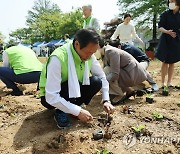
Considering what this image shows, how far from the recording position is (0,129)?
10.4ft

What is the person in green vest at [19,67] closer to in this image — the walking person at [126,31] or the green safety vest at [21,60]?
the green safety vest at [21,60]

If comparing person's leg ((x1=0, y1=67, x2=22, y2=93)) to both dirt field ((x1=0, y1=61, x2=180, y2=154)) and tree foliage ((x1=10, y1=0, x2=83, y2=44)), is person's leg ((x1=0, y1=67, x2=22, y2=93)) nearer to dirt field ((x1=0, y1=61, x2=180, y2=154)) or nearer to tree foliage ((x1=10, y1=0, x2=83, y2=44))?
dirt field ((x1=0, y1=61, x2=180, y2=154))

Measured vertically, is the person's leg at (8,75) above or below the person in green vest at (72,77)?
below

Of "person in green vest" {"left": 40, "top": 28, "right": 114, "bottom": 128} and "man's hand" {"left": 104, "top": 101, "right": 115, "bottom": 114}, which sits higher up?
"person in green vest" {"left": 40, "top": 28, "right": 114, "bottom": 128}

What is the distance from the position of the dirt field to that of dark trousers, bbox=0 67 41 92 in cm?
89

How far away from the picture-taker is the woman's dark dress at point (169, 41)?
4.80 metres

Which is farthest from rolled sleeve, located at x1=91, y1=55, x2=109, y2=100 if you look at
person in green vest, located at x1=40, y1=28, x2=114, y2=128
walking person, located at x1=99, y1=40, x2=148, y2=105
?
walking person, located at x1=99, y1=40, x2=148, y2=105

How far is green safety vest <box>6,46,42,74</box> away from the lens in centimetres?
462

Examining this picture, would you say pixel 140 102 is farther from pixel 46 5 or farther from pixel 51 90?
pixel 46 5

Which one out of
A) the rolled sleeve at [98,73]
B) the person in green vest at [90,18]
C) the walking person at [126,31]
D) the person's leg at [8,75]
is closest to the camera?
the rolled sleeve at [98,73]

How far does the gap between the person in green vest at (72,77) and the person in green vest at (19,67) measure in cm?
166

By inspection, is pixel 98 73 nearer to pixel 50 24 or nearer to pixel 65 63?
pixel 65 63

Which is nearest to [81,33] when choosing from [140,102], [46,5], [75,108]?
[75,108]

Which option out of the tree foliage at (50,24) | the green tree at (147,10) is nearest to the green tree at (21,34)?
the tree foliage at (50,24)
